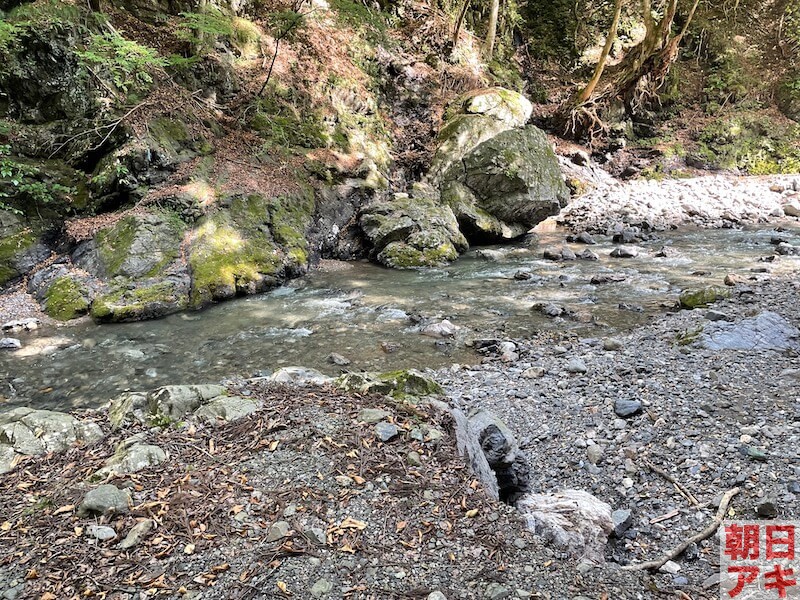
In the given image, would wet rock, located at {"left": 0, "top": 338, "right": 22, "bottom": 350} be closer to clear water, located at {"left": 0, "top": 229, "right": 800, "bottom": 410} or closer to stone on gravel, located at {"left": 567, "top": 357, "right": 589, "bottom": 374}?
clear water, located at {"left": 0, "top": 229, "right": 800, "bottom": 410}

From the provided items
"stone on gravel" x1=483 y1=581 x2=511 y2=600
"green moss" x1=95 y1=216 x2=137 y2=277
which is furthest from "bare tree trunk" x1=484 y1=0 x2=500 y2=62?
"stone on gravel" x1=483 y1=581 x2=511 y2=600

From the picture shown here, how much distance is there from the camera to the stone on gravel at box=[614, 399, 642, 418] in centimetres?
419

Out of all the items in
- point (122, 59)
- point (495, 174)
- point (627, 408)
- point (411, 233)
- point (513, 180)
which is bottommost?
point (627, 408)

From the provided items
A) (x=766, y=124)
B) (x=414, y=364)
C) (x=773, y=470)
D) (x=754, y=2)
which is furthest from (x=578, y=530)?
(x=754, y=2)

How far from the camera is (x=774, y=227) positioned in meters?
13.9

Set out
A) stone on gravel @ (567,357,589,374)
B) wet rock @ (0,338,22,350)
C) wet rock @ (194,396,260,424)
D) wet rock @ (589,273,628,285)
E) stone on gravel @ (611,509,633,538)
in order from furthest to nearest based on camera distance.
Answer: wet rock @ (589,273,628,285) < wet rock @ (0,338,22,350) < stone on gravel @ (567,357,589,374) < wet rock @ (194,396,260,424) < stone on gravel @ (611,509,633,538)

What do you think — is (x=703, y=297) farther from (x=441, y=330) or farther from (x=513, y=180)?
(x=513, y=180)

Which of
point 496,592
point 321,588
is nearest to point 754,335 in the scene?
point 496,592

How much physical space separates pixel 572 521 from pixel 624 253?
10.0 m

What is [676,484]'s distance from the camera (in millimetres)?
3240

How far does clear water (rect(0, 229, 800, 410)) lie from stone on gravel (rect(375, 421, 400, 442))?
278cm

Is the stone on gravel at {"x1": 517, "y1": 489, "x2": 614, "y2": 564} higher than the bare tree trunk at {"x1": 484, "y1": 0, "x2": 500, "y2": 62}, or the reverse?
the bare tree trunk at {"x1": 484, "y1": 0, "x2": 500, "y2": 62}

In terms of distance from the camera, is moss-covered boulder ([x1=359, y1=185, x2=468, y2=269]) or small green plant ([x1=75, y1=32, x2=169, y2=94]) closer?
small green plant ([x1=75, y1=32, x2=169, y2=94])

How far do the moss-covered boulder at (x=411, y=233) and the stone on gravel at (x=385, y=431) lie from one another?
7949mm
